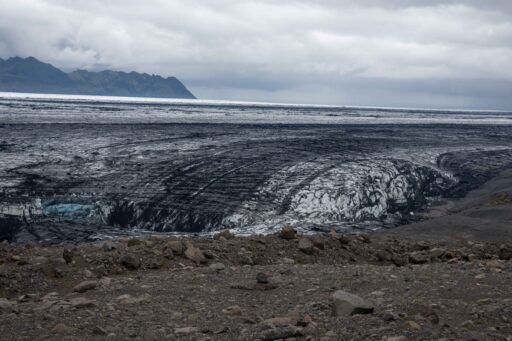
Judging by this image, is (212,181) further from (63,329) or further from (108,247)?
(63,329)

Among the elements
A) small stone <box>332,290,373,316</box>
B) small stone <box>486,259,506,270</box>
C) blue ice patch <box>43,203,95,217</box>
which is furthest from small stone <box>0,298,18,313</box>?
blue ice patch <box>43,203,95,217</box>

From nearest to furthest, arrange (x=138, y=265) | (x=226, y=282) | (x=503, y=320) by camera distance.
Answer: (x=503, y=320)
(x=226, y=282)
(x=138, y=265)

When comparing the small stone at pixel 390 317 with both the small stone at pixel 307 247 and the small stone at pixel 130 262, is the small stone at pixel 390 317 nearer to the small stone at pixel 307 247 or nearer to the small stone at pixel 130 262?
the small stone at pixel 130 262

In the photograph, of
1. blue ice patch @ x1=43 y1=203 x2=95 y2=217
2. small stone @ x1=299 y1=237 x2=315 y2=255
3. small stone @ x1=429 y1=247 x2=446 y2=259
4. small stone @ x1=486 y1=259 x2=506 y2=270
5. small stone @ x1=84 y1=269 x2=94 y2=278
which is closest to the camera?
small stone @ x1=84 y1=269 x2=94 y2=278

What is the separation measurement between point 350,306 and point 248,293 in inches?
70.5

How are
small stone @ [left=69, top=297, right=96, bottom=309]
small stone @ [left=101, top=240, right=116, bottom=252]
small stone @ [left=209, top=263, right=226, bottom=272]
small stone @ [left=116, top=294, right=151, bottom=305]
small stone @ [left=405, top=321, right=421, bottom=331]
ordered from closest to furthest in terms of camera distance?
small stone @ [left=405, top=321, right=421, bottom=331] → small stone @ [left=69, top=297, right=96, bottom=309] → small stone @ [left=116, top=294, right=151, bottom=305] → small stone @ [left=209, top=263, right=226, bottom=272] → small stone @ [left=101, top=240, right=116, bottom=252]

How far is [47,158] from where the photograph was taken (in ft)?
100

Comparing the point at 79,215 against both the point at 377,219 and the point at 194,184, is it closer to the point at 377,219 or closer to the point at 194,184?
the point at 194,184

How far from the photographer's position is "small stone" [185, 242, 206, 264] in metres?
9.97

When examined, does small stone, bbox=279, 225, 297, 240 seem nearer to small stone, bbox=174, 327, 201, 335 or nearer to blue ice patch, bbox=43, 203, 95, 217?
small stone, bbox=174, 327, 201, 335

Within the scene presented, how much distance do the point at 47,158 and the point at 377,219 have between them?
17334mm

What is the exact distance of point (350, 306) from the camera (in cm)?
645

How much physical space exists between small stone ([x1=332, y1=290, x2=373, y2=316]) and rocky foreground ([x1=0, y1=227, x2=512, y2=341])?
0.01 meters

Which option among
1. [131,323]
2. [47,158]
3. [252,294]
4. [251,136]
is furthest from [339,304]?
[251,136]
